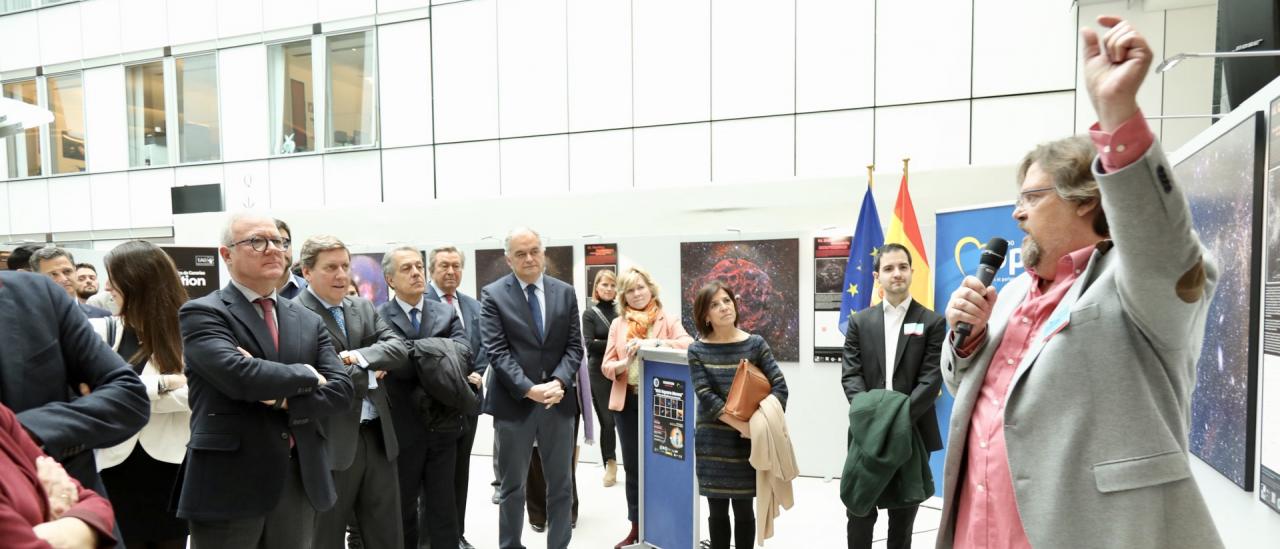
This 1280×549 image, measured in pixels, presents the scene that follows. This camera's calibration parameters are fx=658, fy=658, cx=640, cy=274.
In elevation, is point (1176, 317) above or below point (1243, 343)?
above

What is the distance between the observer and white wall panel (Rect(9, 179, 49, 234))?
507 inches

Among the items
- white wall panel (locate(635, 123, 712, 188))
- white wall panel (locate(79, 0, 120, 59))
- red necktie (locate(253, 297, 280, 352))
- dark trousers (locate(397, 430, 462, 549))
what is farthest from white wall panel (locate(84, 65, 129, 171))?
red necktie (locate(253, 297, 280, 352))

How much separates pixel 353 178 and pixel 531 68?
3577 mm

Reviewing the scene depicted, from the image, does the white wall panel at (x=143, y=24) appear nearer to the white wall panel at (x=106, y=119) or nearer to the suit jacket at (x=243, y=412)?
the white wall panel at (x=106, y=119)

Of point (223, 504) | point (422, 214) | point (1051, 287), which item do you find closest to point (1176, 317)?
point (1051, 287)

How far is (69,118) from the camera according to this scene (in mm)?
12945

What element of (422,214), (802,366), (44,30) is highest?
(44,30)

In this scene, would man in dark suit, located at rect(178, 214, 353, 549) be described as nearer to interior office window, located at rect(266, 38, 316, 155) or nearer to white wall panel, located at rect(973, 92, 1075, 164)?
white wall panel, located at rect(973, 92, 1075, 164)

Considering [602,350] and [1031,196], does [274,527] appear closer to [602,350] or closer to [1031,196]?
[1031,196]

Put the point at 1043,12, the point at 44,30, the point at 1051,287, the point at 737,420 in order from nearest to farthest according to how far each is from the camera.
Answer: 1. the point at 1051,287
2. the point at 737,420
3. the point at 1043,12
4. the point at 44,30

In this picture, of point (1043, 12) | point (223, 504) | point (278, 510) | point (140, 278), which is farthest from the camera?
point (1043, 12)

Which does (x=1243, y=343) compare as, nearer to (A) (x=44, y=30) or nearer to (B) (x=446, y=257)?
(B) (x=446, y=257)

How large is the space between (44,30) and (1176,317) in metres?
17.8

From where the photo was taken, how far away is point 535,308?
421 cm
